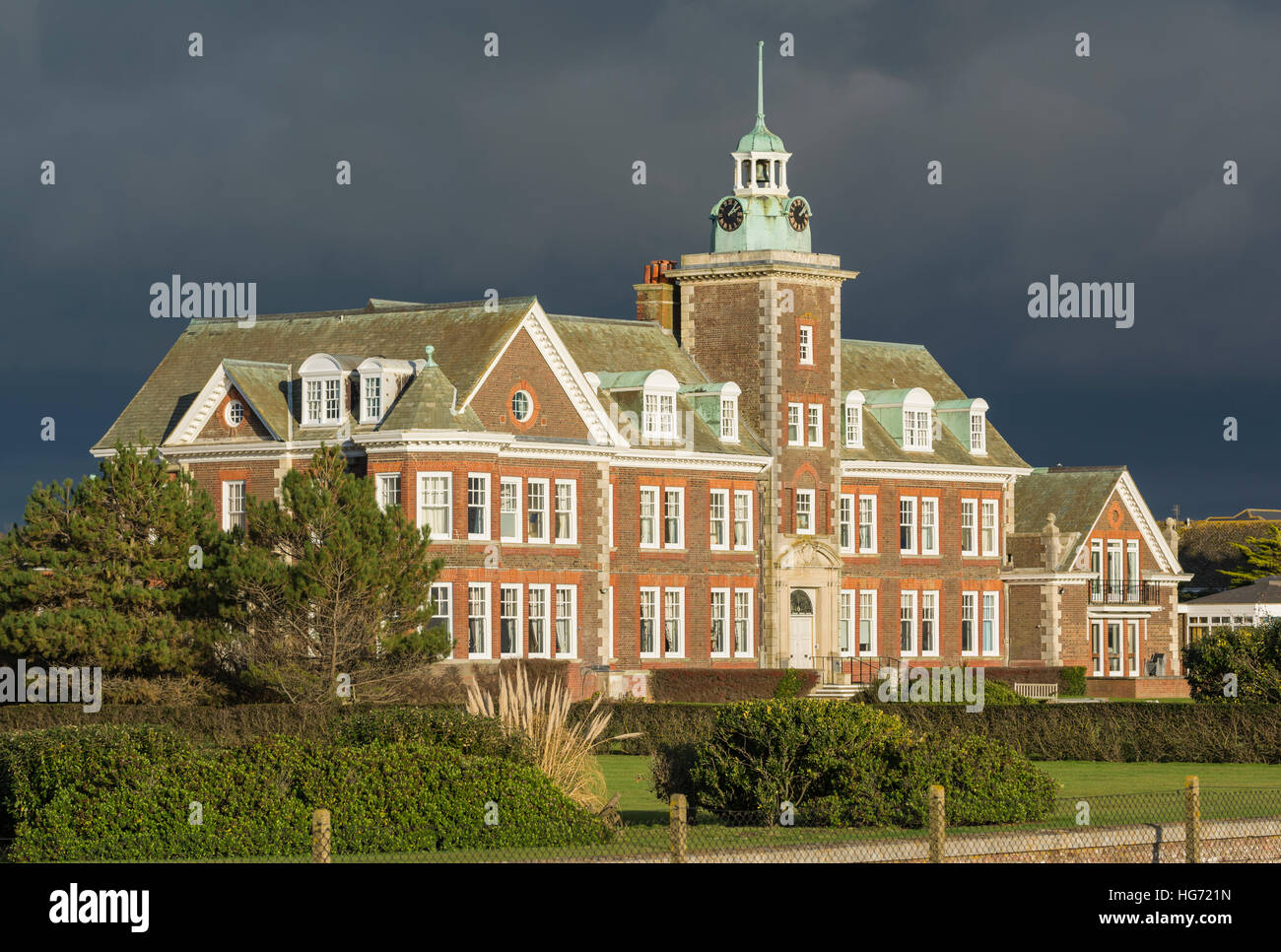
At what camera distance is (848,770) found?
2953 centimetres

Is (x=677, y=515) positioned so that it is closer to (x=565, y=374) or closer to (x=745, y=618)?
(x=745, y=618)

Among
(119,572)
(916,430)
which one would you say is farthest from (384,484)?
(916,430)

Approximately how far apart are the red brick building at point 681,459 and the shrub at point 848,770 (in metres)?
24.2

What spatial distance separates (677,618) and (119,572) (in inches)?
856

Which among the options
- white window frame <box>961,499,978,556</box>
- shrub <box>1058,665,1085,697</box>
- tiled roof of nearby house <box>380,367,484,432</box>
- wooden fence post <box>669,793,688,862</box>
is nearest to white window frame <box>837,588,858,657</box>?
white window frame <box>961,499,978,556</box>

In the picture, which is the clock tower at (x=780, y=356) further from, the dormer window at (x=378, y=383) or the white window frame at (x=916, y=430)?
the dormer window at (x=378, y=383)

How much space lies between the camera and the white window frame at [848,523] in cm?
7278

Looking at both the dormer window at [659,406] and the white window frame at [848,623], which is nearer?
the dormer window at [659,406]

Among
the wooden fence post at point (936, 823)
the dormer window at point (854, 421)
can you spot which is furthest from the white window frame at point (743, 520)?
the wooden fence post at point (936, 823)

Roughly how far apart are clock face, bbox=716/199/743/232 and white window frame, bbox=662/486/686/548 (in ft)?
31.8

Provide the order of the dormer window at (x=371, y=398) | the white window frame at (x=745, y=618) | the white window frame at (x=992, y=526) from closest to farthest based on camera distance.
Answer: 1. the dormer window at (x=371, y=398)
2. the white window frame at (x=745, y=618)
3. the white window frame at (x=992, y=526)
